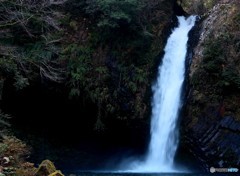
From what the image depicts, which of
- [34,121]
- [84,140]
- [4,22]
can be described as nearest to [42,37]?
[4,22]

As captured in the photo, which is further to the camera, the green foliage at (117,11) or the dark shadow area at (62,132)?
the dark shadow area at (62,132)

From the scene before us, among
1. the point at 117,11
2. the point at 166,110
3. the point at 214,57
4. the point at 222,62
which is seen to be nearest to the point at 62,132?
the point at 166,110

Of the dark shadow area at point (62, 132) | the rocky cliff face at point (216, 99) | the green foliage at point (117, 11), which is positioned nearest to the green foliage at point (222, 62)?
the rocky cliff face at point (216, 99)

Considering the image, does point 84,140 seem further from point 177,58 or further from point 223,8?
point 223,8

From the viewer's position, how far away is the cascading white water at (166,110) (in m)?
13.9

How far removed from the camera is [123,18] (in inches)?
551

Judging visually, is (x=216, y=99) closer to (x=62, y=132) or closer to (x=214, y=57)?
(x=214, y=57)

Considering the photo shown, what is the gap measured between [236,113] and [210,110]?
915 mm

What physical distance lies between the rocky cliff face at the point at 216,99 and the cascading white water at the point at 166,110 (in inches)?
24.6

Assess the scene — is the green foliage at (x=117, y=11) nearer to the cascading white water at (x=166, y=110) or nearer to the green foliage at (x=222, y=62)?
the cascading white water at (x=166, y=110)

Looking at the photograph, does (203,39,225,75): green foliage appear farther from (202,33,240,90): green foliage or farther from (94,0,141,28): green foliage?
(94,0,141,28): green foliage

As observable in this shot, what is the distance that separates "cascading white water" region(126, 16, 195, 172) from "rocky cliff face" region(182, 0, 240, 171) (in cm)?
63

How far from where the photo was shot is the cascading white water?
13.9m

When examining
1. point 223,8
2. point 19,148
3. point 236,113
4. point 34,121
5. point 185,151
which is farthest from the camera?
point 34,121
